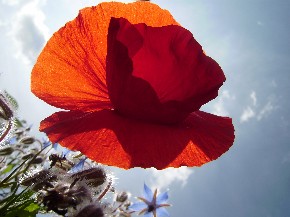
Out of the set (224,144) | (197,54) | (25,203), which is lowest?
(25,203)

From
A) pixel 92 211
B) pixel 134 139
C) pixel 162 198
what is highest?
pixel 134 139

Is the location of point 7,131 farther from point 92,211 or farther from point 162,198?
point 162,198

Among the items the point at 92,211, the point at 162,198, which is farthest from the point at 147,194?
the point at 92,211

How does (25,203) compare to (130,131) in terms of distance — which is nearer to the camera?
(130,131)

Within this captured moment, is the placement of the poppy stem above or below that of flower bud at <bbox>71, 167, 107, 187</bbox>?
above

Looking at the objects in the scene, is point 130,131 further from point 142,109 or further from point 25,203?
point 25,203

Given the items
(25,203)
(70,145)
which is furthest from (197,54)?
(25,203)

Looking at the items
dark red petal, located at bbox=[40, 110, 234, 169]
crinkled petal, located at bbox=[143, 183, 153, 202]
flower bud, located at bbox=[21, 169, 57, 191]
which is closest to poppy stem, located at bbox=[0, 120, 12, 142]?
flower bud, located at bbox=[21, 169, 57, 191]

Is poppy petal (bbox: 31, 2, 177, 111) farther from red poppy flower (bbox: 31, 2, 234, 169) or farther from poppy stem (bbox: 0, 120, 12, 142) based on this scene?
poppy stem (bbox: 0, 120, 12, 142)
